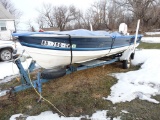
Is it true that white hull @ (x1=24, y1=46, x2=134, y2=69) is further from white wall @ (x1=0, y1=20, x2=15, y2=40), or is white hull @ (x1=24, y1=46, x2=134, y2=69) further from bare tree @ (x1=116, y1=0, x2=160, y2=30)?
bare tree @ (x1=116, y1=0, x2=160, y2=30)

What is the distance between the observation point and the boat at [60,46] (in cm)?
341

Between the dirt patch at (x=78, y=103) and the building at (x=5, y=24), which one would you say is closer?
the dirt patch at (x=78, y=103)

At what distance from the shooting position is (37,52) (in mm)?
3504

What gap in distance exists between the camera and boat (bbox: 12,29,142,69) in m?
3.41

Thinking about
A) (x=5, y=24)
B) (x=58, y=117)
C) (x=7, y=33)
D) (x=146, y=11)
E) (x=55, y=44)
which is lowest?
(x=58, y=117)

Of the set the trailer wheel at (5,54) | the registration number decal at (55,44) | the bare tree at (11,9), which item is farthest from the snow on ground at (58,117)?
the bare tree at (11,9)

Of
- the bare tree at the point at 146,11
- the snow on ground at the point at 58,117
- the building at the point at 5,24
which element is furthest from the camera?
the bare tree at the point at 146,11

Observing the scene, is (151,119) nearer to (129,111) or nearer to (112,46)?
(129,111)

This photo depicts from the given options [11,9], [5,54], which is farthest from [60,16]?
[5,54]

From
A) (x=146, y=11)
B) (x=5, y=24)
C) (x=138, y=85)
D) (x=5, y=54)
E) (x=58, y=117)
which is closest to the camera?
(x=58, y=117)

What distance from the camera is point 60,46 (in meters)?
3.62

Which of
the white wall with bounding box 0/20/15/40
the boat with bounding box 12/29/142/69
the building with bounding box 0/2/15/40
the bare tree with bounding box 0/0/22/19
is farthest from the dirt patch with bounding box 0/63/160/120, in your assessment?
the bare tree with bounding box 0/0/22/19

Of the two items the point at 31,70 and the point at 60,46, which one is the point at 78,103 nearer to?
the point at 60,46

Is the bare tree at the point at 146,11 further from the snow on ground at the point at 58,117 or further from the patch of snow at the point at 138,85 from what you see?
the snow on ground at the point at 58,117
